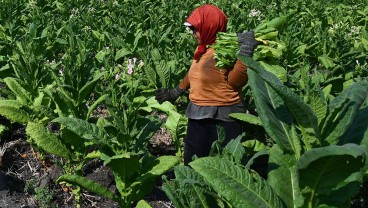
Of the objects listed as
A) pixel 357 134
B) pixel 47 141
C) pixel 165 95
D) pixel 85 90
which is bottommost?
pixel 47 141

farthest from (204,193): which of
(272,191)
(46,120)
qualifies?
(46,120)

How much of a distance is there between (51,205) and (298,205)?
2.42 metres

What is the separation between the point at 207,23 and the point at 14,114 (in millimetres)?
1902

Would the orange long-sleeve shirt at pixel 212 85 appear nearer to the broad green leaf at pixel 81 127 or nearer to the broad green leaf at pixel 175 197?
the broad green leaf at pixel 81 127

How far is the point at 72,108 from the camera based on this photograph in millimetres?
4566

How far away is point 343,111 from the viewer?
2271 millimetres

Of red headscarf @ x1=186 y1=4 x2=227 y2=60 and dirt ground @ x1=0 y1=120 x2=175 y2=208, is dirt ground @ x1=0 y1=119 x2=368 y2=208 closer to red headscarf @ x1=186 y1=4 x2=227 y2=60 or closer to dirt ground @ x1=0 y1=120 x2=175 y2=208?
dirt ground @ x1=0 y1=120 x2=175 y2=208

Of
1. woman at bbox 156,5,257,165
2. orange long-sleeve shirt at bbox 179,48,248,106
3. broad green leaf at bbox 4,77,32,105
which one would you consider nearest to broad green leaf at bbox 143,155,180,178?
woman at bbox 156,5,257,165

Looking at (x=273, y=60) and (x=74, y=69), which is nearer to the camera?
(x=273, y=60)

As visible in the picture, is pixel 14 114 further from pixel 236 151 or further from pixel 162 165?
pixel 236 151

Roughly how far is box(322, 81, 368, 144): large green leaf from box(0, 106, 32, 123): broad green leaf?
3296 millimetres

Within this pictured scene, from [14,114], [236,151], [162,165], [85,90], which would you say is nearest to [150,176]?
[162,165]

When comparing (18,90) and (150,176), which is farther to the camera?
(18,90)

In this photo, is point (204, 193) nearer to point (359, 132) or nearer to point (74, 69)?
point (359, 132)
